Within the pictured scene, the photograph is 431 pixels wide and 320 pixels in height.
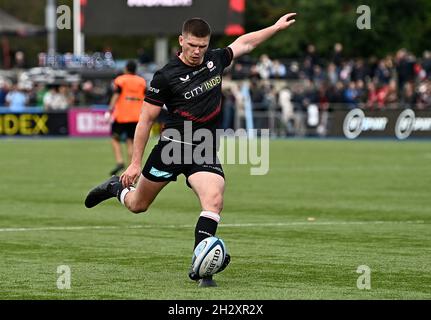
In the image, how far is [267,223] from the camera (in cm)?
1600

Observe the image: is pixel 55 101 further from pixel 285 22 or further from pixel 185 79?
pixel 185 79

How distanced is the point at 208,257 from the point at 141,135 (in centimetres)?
136

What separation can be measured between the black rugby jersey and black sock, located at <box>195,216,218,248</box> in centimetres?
83

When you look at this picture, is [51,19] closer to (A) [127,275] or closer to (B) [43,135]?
(B) [43,135]

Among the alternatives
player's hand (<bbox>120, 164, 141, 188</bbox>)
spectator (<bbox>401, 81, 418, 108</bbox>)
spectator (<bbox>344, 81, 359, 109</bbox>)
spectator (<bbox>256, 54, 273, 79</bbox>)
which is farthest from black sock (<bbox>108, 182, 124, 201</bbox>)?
spectator (<bbox>256, 54, 273, 79</bbox>)

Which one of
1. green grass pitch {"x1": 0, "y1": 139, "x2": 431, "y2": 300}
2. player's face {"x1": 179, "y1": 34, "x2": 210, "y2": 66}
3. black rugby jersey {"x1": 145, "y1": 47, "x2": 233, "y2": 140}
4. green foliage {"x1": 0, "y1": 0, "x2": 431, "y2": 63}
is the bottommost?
green grass pitch {"x1": 0, "y1": 139, "x2": 431, "y2": 300}

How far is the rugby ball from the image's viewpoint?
1025 cm

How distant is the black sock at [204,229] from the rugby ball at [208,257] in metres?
0.17

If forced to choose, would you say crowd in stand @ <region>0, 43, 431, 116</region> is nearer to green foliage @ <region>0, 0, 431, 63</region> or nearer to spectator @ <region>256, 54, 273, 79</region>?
spectator @ <region>256, 54, 273, 79</region>

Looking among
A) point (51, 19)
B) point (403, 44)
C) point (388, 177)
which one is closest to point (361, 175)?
point (388, 177)

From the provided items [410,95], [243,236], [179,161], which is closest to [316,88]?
[410,95]

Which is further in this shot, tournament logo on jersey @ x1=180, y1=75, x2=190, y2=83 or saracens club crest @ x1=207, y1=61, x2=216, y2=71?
saracens club crest @ x1=207, y1=61, x2=216, y2=71

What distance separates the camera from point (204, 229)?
10531 mm
